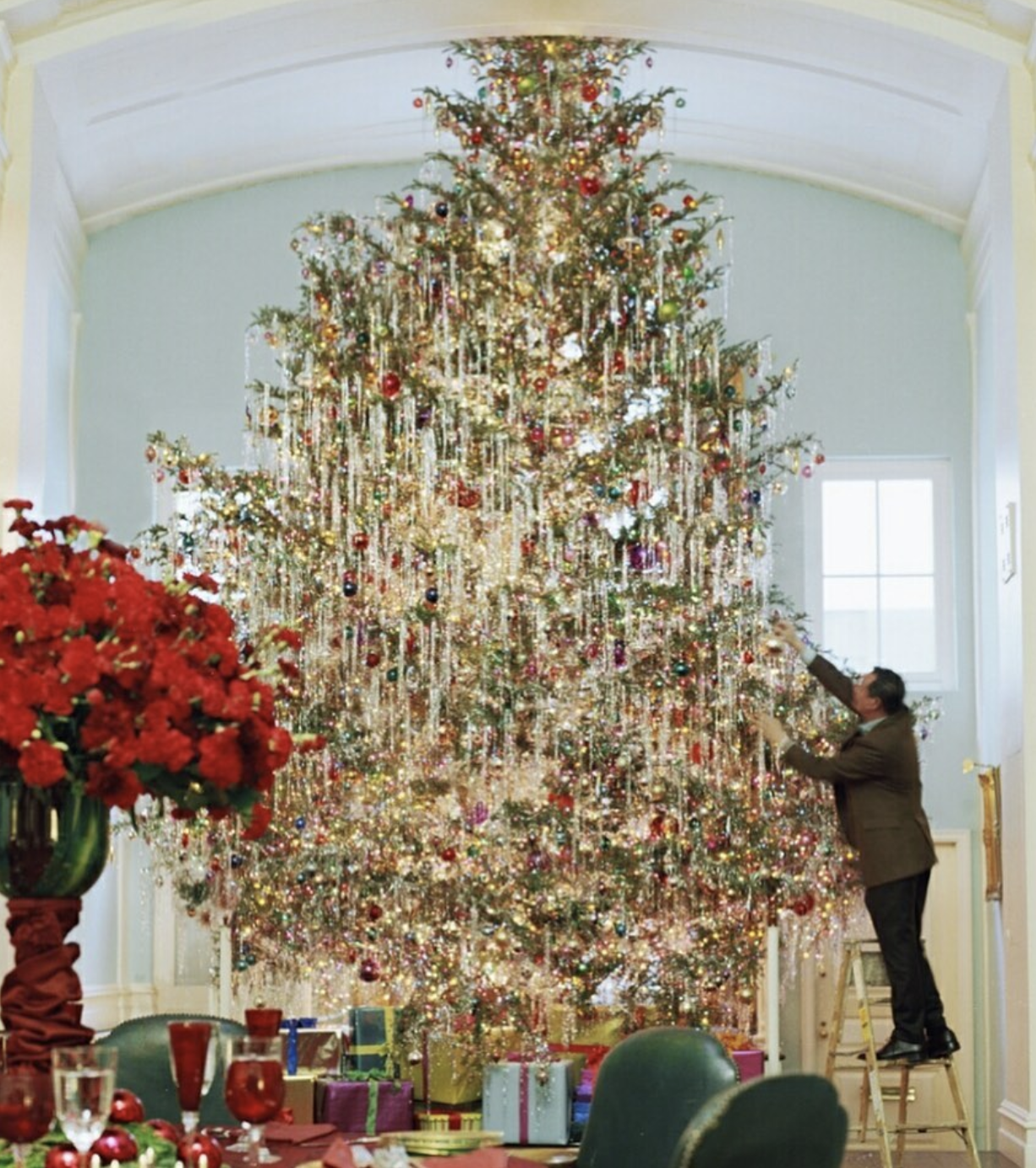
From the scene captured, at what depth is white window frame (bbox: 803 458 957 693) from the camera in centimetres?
1162

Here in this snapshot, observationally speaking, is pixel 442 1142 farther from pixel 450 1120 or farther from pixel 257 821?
pixel 450 1120

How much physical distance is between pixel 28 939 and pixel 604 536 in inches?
241

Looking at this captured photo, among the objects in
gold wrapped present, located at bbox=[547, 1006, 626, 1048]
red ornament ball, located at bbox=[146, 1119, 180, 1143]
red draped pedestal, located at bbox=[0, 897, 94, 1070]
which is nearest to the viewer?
red ornament ball, located at bbox=[146, 1119, 180, 1143]

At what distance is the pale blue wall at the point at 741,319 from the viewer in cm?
1173

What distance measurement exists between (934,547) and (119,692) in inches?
346

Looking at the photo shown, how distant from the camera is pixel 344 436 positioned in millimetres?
9836

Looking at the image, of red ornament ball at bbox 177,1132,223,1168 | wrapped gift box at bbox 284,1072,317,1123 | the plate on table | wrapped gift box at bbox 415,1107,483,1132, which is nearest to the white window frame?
wrapped gift box at bbox 415,1107,483,1132

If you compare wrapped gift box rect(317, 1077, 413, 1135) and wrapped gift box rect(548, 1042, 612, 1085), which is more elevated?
wrapped gift box rect(548, 1042, 612, 1085)

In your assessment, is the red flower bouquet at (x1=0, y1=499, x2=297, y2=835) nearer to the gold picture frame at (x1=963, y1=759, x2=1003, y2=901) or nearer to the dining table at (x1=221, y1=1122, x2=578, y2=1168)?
the dining table at (x1=221, y1=1122, x2=578, y2=1168)

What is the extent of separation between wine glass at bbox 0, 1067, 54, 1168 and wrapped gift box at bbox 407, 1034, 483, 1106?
630 centimetres

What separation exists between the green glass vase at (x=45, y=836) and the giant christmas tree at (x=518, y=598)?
228 inches

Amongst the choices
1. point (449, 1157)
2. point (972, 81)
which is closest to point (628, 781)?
point (972, 81)

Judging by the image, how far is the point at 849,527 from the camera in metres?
11.8

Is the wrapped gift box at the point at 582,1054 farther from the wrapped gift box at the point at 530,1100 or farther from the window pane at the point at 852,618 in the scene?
the window pane at the point at 852,618
